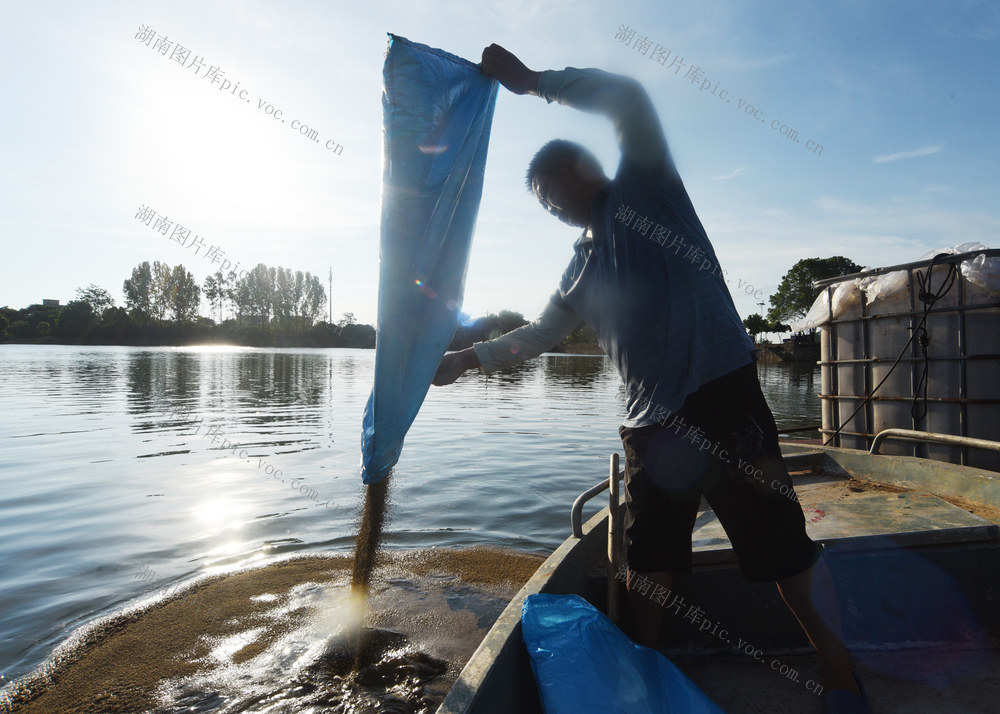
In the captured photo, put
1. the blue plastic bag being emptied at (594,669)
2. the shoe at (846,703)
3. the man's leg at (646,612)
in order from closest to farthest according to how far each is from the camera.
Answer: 1. the blue plastic bag being emptied at (594,669)
2. the shoe at (846,703)
3. the man's leg at (646,612)

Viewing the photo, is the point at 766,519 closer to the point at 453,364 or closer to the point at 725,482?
the point at 725,482

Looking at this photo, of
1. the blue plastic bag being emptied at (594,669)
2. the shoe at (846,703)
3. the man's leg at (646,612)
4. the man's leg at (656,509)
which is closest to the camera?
the blue plastic bag being emptied at (594,669)

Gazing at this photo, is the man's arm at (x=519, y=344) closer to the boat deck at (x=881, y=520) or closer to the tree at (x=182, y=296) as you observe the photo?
the boat deck at (x=881, y=520)

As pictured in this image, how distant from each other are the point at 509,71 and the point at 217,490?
22.3 ft

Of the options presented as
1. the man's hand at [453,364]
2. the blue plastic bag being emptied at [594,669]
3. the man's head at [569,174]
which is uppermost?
the man's head at [569,174]

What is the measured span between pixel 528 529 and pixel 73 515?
4.96 meters

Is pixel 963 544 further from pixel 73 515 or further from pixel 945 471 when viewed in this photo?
pixel 73 515

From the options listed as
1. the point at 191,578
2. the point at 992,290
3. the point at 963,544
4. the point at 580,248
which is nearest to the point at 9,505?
the point at 191,578

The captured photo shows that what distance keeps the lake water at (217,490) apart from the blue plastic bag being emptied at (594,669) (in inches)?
128

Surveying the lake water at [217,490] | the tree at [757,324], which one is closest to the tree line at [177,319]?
the tree at [757,324]

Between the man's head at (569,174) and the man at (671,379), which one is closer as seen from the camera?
the man at (671,379)

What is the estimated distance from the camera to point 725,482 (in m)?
1.88

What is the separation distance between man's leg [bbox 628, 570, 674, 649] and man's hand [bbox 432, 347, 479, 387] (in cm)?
113

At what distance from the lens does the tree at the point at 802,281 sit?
68.2 meters
